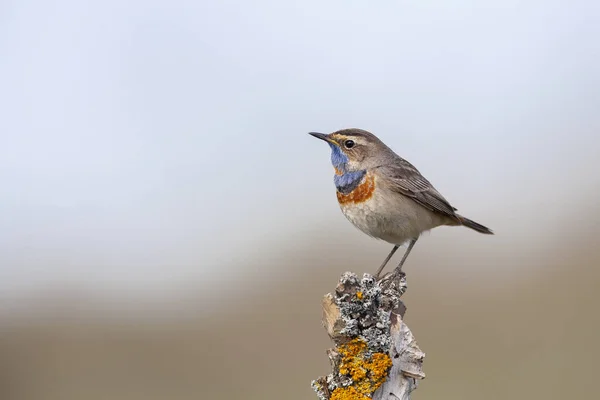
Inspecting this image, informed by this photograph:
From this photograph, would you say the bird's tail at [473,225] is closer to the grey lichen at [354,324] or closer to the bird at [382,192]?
the bird at [382,192]

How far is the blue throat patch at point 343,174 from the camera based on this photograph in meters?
7.12

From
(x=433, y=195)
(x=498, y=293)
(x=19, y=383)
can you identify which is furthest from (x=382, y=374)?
(x=19, y=383)

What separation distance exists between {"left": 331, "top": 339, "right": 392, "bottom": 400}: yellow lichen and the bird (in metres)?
1.98

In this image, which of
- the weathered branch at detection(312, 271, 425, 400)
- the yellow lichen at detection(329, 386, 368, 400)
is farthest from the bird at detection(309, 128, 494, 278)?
the yellow lichen at detection(329, 386, 368, 400)

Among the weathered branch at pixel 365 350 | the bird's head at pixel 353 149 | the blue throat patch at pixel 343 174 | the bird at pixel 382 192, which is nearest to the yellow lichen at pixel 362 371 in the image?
the weathered branch at pixel 365 350

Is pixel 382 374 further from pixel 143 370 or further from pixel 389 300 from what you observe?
pixel 143 370

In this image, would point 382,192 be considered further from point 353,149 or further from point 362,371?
point 362,371

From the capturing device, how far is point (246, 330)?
13250 mm

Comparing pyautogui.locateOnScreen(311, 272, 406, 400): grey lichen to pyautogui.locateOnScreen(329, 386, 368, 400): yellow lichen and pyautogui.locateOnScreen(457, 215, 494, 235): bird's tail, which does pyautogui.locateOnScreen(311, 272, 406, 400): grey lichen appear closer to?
pyautogui.locateOnScreen(329, 386, 368, 400): yellow lichen

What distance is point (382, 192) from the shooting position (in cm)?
702

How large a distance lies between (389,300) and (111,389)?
8.05m

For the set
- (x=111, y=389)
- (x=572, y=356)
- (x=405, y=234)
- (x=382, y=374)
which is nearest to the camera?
(x=382, y=374)

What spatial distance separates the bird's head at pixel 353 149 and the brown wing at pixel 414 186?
0.52 ft

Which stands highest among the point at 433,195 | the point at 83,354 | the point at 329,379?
the point at 433,195
